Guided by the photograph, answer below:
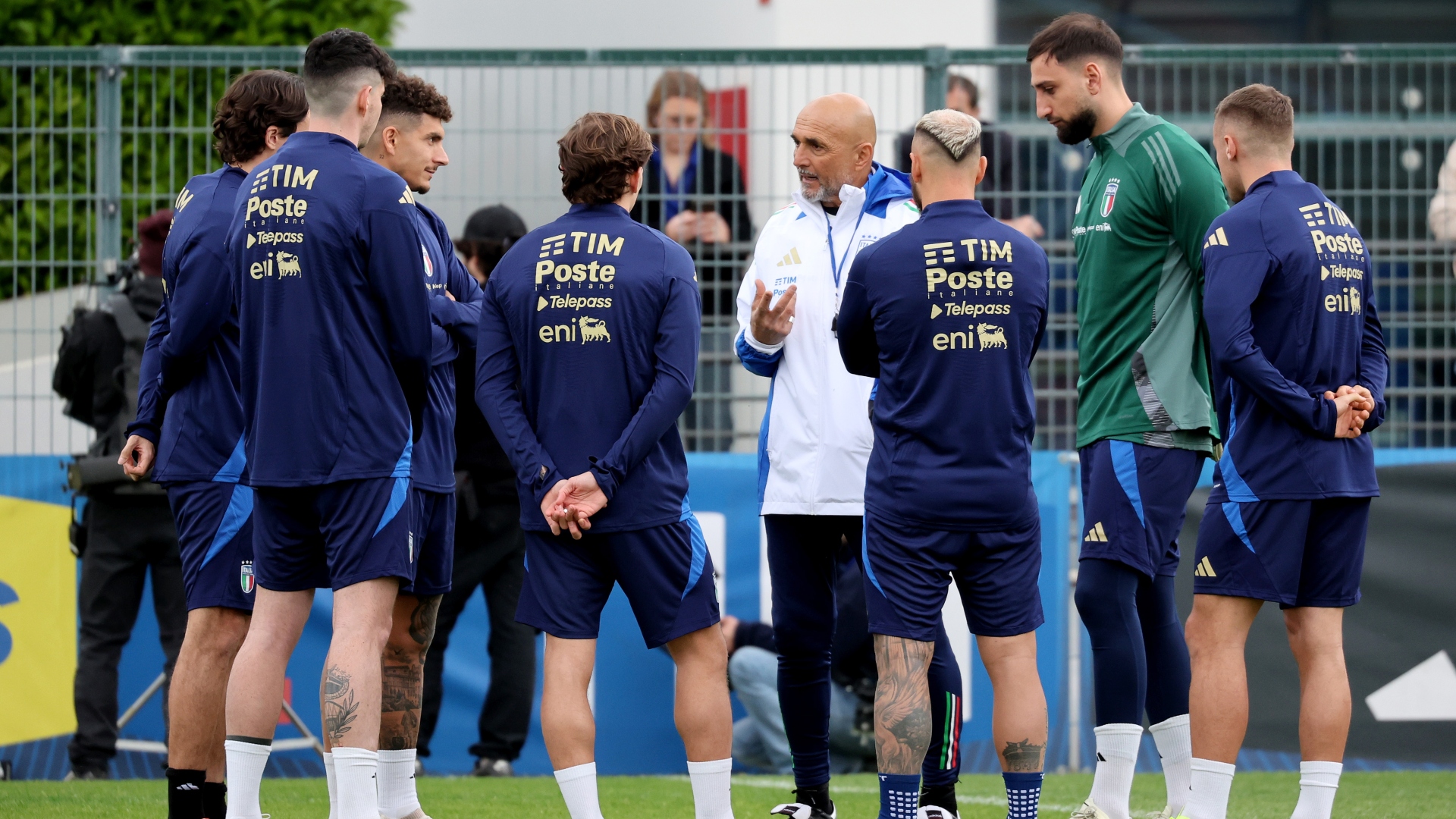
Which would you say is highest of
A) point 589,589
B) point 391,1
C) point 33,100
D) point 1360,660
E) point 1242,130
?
point 391,1

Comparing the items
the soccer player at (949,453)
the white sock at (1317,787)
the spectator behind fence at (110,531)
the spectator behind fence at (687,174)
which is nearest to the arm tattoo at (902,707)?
the soccer player at (949,453)

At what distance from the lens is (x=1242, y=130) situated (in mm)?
4770

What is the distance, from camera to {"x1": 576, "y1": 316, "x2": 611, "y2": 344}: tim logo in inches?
169

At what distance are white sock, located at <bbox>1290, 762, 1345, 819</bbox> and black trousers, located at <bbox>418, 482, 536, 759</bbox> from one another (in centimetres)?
357

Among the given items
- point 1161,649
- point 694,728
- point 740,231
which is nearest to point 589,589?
point 694,728

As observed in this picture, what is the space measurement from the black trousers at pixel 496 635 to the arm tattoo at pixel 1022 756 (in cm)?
319

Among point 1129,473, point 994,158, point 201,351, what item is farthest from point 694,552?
point 994,158

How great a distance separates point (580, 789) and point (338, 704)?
27.4 inches

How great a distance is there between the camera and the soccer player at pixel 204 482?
460 centimetres

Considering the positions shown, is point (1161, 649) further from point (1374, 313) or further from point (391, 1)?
point (391, 1)

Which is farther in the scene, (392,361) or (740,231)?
(740,231)

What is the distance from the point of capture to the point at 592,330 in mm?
4293

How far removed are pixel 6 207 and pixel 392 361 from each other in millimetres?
5606

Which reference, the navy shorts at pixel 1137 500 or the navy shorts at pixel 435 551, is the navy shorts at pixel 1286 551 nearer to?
the navy shorts at pixel 1137 500
